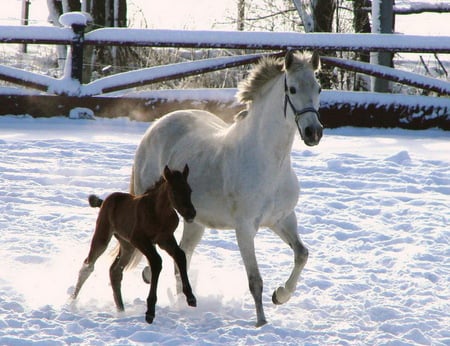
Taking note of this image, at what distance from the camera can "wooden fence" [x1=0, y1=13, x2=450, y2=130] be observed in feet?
40.1

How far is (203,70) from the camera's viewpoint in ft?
40.7

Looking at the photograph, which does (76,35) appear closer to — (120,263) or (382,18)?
(382,18)

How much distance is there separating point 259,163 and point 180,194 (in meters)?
0.57

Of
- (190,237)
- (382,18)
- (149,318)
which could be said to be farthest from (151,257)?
(382,18)

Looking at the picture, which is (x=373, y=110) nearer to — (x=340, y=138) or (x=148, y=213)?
(x=340, y=138)

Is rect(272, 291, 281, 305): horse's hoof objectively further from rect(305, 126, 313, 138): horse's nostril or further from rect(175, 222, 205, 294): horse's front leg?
rect(305, 126, 313, 138): horse's nostril

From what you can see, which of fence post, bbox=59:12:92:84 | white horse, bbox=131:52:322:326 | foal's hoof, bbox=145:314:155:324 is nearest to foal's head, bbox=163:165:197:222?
white horse, bbox=131:52:322:326

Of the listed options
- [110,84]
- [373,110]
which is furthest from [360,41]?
[110,84]

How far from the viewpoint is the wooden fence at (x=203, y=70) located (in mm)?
12227

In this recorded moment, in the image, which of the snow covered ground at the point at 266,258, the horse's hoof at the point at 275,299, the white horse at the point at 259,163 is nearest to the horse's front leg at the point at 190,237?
the snow covered ground at the point at 266,258

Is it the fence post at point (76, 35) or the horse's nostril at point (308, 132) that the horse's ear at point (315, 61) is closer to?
the horse's nostril at point (308, 132)

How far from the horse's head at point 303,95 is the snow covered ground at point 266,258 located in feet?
3.69

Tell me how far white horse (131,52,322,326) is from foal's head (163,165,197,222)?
0.41 metres

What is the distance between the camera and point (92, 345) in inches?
203
